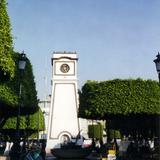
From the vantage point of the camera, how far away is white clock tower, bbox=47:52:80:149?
80.3m

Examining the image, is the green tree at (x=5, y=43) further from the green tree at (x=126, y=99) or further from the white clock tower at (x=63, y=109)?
the white clock tower at (x=63, y=109)

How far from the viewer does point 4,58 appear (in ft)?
67.9

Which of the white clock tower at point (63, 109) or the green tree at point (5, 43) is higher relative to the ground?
the white clock tower at point (63, 109)

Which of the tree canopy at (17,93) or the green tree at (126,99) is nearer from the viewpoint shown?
the tree canopy at (17,93)

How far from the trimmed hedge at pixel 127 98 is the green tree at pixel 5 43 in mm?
19813

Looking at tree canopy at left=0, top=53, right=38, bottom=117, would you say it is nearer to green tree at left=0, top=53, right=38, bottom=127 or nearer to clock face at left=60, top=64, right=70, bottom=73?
green tree at left=0, top=53, right=38, bottom=127

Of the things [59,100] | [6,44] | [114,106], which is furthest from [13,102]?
[59,100]

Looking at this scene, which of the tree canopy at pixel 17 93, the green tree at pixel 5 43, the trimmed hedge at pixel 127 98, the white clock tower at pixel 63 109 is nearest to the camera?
the green tree at pixel 5 43

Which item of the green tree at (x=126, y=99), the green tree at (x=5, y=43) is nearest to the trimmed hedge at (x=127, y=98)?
the green tree at (x=126, y=99)

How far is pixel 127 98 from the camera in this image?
Result: 133 ft

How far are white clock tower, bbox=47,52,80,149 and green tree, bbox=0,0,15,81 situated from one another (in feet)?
192

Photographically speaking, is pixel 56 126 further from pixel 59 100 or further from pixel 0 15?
pixel 0 15

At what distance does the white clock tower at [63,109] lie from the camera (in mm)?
80312

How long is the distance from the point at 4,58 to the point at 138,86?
21.6 meters
